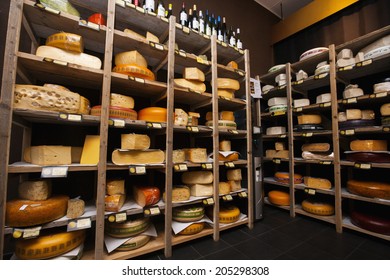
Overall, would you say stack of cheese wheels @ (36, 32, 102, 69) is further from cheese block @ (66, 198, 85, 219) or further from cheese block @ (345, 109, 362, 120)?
cheese block @ (345, 109, 362, 120)

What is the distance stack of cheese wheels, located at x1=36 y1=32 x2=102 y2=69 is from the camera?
1368 millimetres

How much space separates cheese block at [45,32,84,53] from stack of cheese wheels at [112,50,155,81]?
0.33 metres

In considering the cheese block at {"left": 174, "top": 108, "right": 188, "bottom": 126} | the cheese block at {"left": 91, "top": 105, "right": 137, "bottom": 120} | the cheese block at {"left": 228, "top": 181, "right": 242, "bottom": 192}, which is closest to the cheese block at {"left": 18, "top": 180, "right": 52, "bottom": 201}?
the cheese block at {"left": 91, "top": 105, "right": 137, "bottom": 120}

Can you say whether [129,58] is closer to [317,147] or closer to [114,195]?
[114,195]

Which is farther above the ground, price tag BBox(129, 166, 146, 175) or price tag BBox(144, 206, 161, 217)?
price tag BBox(129, 166, 146, 175)

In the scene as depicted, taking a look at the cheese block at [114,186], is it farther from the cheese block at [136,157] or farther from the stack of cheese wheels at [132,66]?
the stack of cheese wheels at [132,66]

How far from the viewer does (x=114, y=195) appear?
1.53m

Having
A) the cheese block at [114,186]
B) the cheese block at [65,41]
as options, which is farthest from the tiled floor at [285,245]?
the cheese block at [65,41]

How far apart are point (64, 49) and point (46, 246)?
1572 millimetres

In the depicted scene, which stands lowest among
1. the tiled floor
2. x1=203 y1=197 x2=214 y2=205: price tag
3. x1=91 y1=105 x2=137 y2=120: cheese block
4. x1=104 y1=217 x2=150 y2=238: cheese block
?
the tiled floor

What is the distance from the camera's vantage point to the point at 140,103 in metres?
2.18

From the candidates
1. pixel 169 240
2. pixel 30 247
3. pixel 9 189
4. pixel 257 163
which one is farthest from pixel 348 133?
pixel 9 189

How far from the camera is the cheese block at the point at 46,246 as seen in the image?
1.22 meters
